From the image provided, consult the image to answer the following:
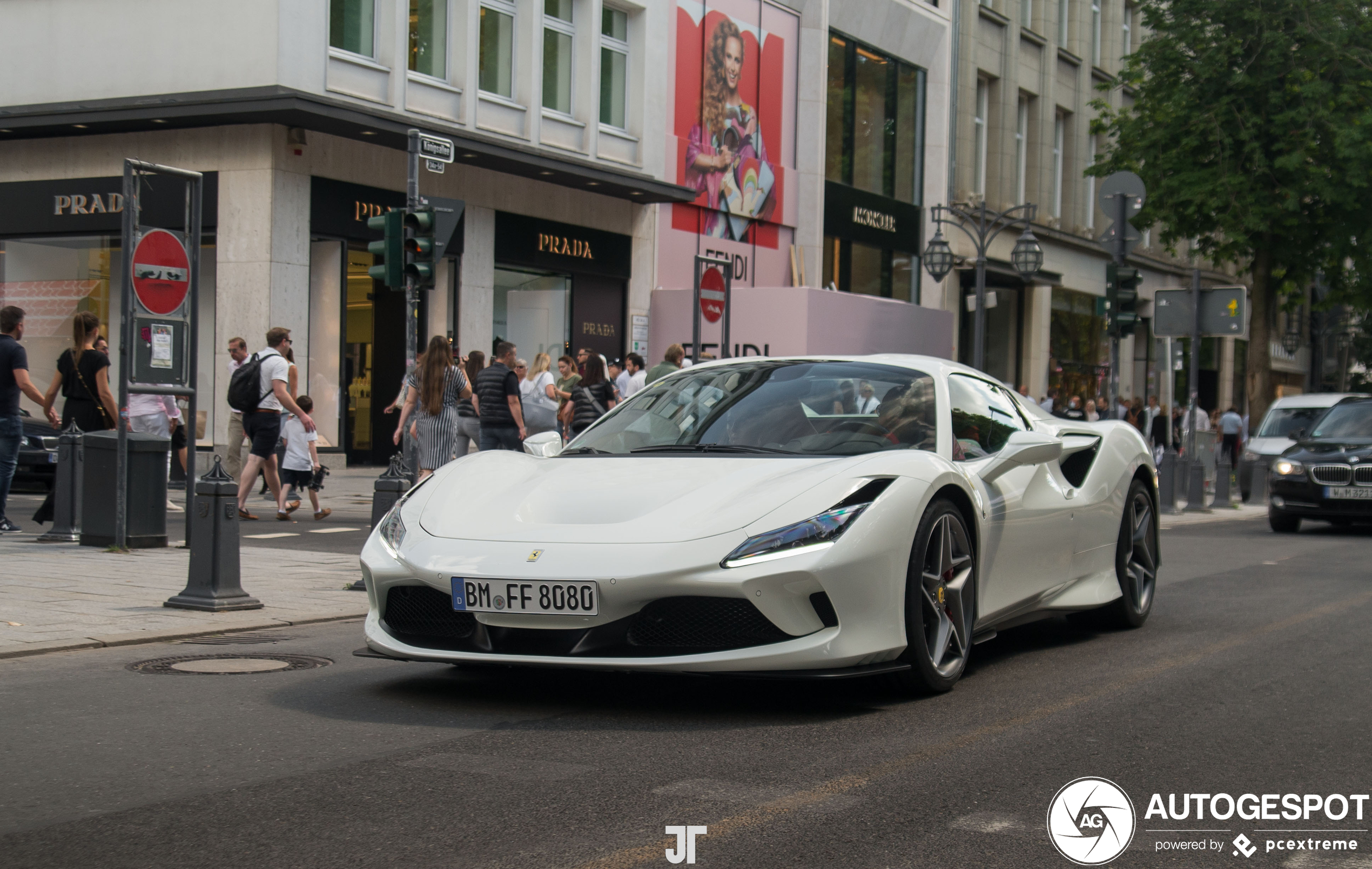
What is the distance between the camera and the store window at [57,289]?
2197 centimetres

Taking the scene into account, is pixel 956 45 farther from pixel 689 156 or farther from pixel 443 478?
pixel 443 478

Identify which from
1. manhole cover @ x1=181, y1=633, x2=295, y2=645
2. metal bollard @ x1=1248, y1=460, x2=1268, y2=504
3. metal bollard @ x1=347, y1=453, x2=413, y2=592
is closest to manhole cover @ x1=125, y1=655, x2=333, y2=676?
manhole cover @ x1=181, y1=633, x2=295, y2=645

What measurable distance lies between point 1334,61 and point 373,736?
29.8 meters

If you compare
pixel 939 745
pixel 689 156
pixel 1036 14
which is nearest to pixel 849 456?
pixel 939 745

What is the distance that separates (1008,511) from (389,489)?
4.36m

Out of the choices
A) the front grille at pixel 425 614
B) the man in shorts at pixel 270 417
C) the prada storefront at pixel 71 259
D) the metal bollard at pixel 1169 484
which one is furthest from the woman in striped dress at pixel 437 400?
the metal bollard at pixel 1169 484

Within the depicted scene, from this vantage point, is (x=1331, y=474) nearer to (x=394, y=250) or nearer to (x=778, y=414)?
(x=394, y=250)

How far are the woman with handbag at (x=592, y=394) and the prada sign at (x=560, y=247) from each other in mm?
7501

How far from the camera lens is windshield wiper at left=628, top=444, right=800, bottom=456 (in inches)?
235

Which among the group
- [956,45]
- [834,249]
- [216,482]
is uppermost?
[956,45]

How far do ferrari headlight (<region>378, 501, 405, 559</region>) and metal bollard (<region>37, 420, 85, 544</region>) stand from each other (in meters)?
6.94

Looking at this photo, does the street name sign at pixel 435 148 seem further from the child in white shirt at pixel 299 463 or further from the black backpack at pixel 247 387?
the child in white shirt at pixel 299 463

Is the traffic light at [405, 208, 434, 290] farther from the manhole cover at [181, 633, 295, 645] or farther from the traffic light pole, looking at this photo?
the manhole cover at [181, 633, 295, 645]

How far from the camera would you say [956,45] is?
3806 centimetres
